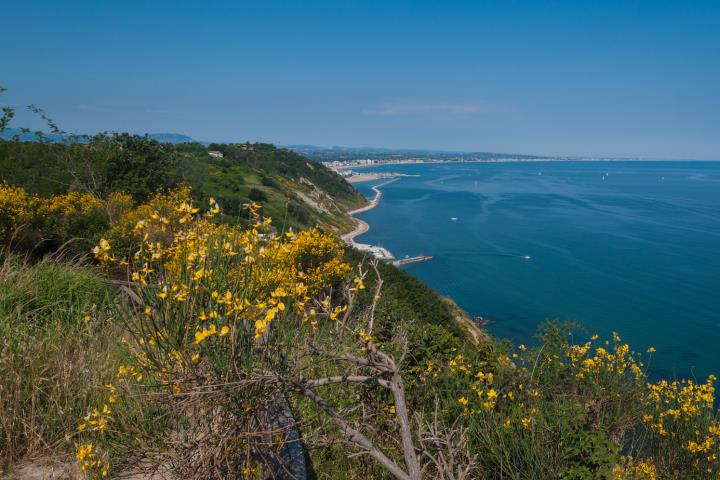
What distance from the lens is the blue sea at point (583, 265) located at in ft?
112

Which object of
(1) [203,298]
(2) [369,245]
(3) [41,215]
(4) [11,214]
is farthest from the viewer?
(2) [369,245]

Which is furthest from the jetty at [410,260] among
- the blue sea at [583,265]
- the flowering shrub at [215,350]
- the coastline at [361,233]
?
the flowering shrub at [215,350]

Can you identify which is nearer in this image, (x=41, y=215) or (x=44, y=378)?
(x=44, y=378)

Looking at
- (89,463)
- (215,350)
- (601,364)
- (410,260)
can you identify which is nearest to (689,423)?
(601,364)

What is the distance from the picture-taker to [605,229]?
6844 cm

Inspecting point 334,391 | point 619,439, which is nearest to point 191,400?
point 334,391

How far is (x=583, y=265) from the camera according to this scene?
168ft

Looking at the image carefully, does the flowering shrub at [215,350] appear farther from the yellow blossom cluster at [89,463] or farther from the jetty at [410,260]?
the jetty at [410,260]

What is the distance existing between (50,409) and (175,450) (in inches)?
49.4

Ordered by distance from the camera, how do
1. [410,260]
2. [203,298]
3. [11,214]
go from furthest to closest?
1. [410,260]
2. [11,214]
3. [203,298]

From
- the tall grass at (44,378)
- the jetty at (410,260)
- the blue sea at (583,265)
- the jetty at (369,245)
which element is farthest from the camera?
the jetty at (410,260)

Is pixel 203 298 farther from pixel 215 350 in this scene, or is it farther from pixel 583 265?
pixel 583 265

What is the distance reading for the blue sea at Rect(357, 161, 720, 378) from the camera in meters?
34.2

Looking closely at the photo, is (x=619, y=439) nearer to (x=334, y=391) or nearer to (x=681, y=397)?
(x=681, y=397)
